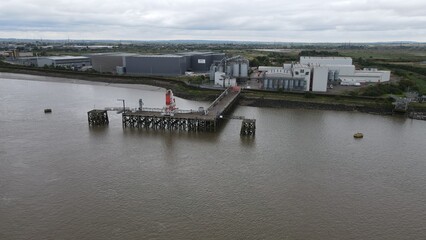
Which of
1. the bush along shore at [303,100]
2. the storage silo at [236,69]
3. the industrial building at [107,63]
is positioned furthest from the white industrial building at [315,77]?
the industrial building at [107,63]

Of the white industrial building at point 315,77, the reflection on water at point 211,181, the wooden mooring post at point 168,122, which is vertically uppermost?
the white industrial building at point 315,77

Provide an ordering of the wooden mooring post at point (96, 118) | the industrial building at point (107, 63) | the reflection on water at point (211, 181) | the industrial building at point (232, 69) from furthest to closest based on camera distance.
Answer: the industrial building at point (107, 63) < the industrial building at point (232, 69) < the wooden mooring post at point (96, 118) < the reflection on water at point (211, 181)

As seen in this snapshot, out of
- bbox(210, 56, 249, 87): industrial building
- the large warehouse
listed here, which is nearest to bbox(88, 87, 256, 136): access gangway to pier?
Result: bbox(210, 56, 249, 87): industrial building

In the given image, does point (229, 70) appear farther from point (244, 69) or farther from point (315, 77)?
point (315, 77)

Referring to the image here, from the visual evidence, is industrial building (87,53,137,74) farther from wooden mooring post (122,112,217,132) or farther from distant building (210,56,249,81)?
wooden mooring post (122,112,217,132)

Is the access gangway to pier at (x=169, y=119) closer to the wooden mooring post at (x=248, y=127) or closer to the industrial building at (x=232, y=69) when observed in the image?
the wooden mooring post at (x=248, y=127)

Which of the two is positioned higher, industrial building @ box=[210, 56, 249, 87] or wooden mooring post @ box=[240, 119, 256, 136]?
industrial building @ box=[210, 56, 249, 87]
